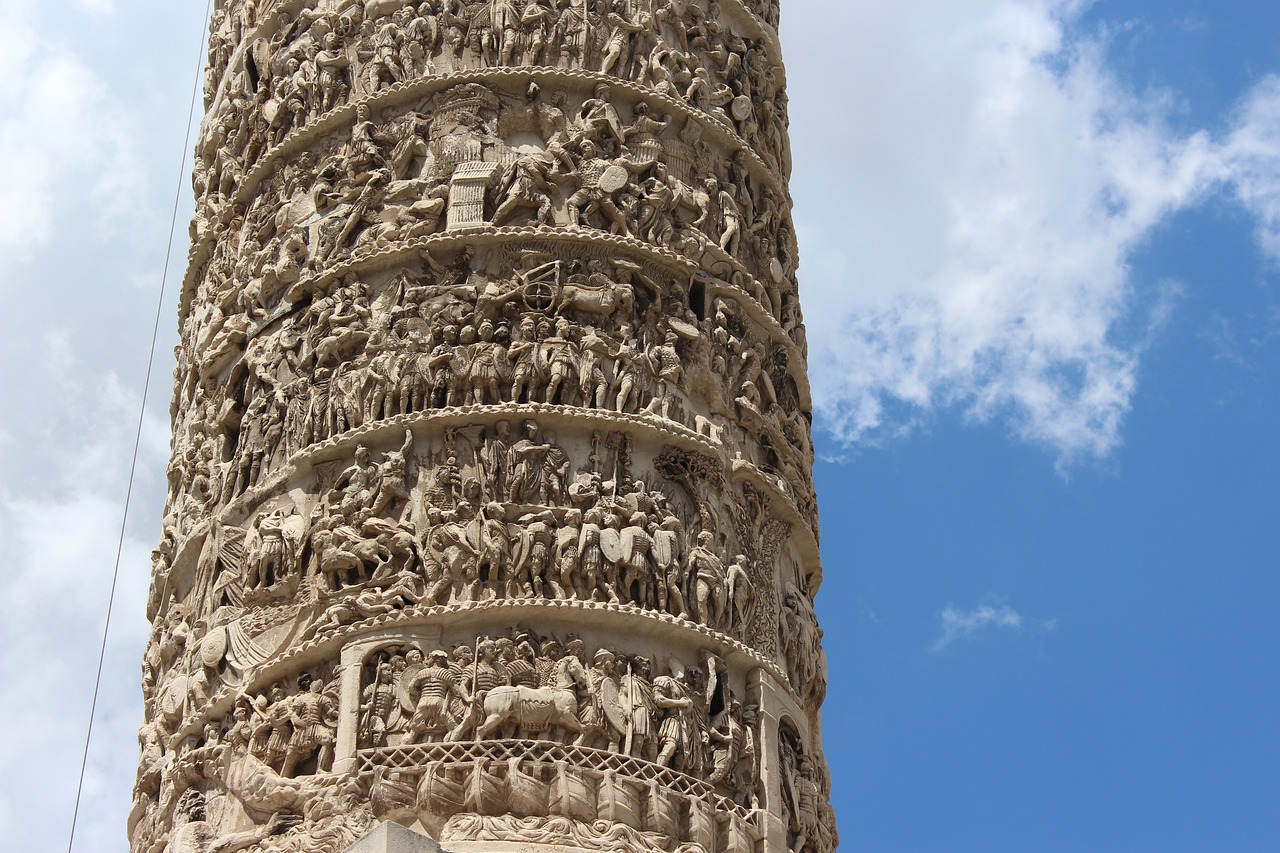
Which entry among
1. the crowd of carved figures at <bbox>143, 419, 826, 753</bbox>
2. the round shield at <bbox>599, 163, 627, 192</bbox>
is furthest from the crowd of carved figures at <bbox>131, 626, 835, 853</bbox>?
the round shield at <bbox>599, 163, 627, 192</bbox>

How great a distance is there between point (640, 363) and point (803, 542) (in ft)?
3.86

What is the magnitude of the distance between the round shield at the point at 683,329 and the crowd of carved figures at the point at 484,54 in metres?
1.31

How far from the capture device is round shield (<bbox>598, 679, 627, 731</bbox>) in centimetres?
816

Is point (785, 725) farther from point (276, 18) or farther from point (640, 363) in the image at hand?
point (276, 18)

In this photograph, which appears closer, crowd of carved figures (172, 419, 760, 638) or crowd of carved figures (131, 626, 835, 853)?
crowd of carved figures (131, 626, 835, 853)

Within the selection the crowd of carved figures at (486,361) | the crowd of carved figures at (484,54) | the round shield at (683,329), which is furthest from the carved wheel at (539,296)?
the crowd of carved figures at (484,54)

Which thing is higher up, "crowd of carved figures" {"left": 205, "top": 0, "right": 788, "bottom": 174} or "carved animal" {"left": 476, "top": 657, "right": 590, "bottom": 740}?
"crowd of carved figures" {"left": 205, "top": 0, "right": 788, "bottom": 174}

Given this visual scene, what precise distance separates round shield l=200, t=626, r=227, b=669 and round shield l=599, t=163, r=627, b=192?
8.28 ft

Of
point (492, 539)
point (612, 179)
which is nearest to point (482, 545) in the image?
point (492, 539)

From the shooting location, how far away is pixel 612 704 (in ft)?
26.9

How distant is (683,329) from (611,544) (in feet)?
4.15

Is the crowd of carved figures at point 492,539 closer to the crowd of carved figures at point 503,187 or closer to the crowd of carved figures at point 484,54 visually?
the crowd of carved figures at point 503,187

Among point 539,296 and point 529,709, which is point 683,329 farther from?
point 529,709

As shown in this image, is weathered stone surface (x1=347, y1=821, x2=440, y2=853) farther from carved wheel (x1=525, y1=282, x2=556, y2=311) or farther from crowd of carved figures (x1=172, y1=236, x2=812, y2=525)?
carved wheel (x1=525, y1=282, x2=556, y2=311)
